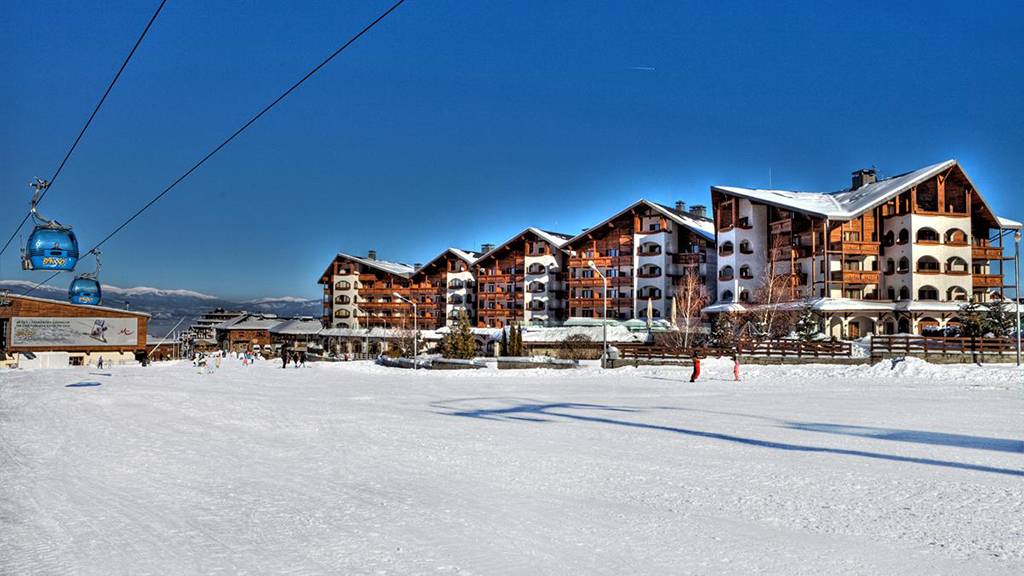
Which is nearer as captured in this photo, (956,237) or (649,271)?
(956,237)

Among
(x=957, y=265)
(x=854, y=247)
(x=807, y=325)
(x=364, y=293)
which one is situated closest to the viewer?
(x=807, y=325)

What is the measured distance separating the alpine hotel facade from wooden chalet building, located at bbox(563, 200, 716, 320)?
0.10 metres

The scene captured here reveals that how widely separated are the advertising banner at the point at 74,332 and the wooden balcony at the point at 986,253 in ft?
236

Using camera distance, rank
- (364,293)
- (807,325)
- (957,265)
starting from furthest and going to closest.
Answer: (364,293) → (957,265) → (807,325)

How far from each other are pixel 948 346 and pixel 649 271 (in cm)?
Result: 2971

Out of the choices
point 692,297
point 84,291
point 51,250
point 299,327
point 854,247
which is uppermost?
point 854,247

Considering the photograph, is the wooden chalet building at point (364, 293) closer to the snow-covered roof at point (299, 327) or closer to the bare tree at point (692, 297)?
the snow-covered roof at point (299, 327)

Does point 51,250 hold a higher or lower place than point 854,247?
lower

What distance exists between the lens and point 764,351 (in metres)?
33.8

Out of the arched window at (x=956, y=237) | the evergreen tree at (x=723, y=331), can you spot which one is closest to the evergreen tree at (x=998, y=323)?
the arched window at (x=956, y=237)

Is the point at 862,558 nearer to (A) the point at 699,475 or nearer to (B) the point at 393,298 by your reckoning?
(A) the point at 699,475

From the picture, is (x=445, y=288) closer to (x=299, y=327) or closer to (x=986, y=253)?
(x=299, y=327)

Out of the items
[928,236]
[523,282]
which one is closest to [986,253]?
[928,236]

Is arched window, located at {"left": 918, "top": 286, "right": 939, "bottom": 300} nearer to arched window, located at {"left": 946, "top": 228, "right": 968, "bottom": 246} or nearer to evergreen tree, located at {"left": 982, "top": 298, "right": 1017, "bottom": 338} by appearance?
arched window, located at {"left": 946, "top": 228, "right": 968, "bottom": 246}
